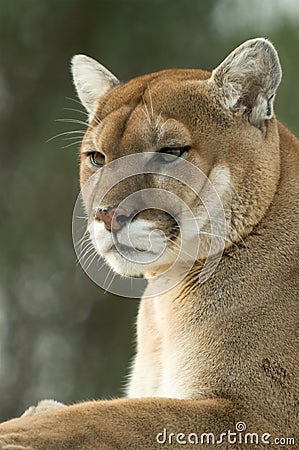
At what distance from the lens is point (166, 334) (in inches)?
151

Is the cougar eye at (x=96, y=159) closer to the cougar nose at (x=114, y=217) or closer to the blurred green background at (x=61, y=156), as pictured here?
the cougar nose at (x=114, y=217)

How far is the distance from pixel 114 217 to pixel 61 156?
784 centimetres

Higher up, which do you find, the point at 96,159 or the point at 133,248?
the point at 96,159

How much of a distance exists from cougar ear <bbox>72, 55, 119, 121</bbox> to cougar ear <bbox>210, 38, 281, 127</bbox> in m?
0.69

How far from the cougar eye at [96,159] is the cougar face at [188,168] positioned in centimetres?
4

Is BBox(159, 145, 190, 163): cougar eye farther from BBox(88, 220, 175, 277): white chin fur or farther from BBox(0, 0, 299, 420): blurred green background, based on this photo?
BBox(0, 0, 299, 420): blurred green background

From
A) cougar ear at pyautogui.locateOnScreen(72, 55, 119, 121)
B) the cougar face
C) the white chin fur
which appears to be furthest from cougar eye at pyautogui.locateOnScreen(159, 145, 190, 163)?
cougar ear at pyautogui.locateOnScreen(72, 55, 119, 121)

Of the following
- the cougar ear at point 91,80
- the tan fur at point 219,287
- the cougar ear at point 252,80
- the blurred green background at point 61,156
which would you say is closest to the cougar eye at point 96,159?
the tan fur at point 219,287

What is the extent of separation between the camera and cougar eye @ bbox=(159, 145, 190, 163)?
3598 mm

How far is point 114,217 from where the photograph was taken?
353cm

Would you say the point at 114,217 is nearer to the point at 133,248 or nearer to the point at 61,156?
the point at 133,248

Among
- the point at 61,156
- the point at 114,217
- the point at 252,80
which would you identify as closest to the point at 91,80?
the point at 252,80

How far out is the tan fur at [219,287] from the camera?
3318 mm

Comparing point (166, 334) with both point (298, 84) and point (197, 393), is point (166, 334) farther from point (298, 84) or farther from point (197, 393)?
point (298, 84)
